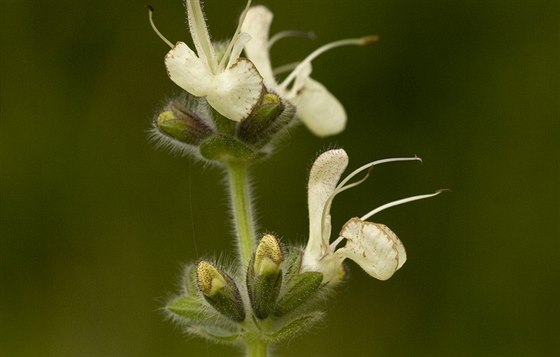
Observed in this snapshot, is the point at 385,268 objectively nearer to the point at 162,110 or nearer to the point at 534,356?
the point at 162,110

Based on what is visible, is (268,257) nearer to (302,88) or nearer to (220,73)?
(220,73)

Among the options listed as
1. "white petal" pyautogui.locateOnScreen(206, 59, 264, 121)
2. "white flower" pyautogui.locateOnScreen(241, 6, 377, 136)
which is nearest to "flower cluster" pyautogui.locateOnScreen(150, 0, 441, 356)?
"white petal" pyautogui.locateOnScreen(206, 59, 264, 121)

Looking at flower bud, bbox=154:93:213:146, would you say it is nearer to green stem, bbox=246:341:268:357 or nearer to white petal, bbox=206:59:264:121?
white petal, bbox=206:59:264:121

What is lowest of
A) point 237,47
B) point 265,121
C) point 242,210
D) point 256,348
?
point 256,348

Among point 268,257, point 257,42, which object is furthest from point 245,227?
point 257,42

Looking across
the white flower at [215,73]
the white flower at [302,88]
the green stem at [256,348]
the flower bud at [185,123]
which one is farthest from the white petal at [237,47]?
the green stem at [256,348]

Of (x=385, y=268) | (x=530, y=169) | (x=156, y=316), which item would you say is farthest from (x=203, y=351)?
(x=385, y=268)
